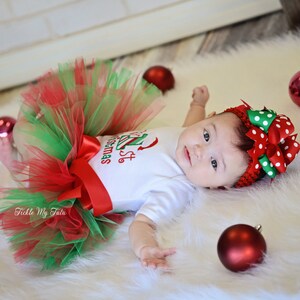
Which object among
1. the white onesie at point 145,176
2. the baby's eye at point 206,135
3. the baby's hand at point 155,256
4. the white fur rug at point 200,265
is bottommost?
the white fur rug at point 200,265

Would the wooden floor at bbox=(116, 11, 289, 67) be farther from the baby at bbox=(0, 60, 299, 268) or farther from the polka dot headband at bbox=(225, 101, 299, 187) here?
the polka dot headband at bbox=(225, 101, 299, 187)

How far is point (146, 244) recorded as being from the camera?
1.03 metres

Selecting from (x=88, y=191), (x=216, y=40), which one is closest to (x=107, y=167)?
(x=88, y=191)

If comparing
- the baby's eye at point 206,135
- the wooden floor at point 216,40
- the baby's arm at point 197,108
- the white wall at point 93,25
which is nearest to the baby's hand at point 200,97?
the baby's arm at point 197,108

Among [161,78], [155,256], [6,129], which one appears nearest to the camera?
[155,256]

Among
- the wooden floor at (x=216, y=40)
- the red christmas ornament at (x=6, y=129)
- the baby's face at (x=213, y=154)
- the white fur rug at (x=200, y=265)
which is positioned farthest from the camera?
the wooden floor at (x=216, y=40)

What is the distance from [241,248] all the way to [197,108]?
0.54 meters

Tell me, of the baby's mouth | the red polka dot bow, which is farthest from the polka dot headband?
the baby's mouth

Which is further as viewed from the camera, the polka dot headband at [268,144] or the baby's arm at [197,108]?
the baby's arm at [197,108]

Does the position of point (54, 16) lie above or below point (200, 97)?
above

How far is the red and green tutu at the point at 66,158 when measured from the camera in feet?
3.65

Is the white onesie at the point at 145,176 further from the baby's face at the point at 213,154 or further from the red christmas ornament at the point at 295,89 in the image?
the red christmas ornament at the point at 295,89

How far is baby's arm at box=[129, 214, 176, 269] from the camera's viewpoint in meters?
0.99

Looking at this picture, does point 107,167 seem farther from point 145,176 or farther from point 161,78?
point 161,78
